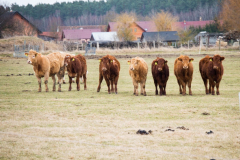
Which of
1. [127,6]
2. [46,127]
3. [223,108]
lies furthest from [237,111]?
[127,6]

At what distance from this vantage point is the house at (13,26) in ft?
221

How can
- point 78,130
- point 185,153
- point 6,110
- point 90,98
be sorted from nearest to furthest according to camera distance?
point 185,153, point 78,130, point 6,110, point 90,98

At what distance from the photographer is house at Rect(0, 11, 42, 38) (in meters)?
67.5

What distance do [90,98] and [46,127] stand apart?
544 centimetres

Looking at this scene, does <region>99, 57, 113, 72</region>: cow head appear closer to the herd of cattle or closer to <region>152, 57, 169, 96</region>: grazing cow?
the herd of cattle

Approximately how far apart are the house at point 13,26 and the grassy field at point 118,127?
5717 cm

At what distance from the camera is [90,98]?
14086 millimetres

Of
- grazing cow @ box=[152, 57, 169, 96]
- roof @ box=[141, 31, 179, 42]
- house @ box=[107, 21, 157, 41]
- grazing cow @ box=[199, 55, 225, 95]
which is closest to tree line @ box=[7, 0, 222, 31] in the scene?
house @ box=[107, 21, 157, 41]

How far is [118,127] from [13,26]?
6572cm

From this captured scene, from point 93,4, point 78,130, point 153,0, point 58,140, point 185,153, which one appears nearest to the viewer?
point 185,153

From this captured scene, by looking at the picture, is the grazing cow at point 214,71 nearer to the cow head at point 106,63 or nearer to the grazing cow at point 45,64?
the cow head at point 106,63

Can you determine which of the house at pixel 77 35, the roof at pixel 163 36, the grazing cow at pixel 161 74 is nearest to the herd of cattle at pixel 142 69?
the grazing cow at pixel 161 74

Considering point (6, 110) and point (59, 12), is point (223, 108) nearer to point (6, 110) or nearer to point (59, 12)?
point (6, 110)

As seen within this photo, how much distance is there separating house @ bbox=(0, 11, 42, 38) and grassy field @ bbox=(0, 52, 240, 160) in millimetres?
57165
